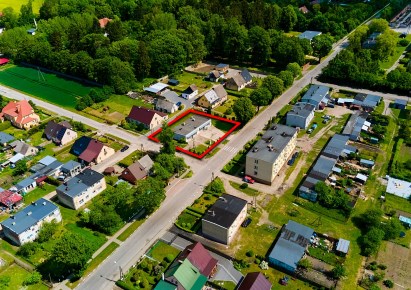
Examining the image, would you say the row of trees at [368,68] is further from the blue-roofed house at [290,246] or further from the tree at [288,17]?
the blue-roofed house at [290,246]

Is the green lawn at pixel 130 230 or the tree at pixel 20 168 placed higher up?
the tree at pixel 20 168

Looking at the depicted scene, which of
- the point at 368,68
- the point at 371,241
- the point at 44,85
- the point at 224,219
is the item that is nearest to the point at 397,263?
the point at 371,241

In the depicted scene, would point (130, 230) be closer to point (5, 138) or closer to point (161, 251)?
point (161, 251)

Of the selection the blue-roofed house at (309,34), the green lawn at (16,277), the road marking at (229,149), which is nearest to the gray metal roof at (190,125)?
the road marking at (229,149)

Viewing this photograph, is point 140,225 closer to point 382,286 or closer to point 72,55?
point 382,286

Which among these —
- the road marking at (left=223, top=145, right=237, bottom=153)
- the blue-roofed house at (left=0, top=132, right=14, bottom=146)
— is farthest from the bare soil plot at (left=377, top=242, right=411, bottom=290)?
the blue-roofed house at (left=0, top=132, right=14, bottom=146)

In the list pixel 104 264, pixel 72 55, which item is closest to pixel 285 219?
pixel 104 264
